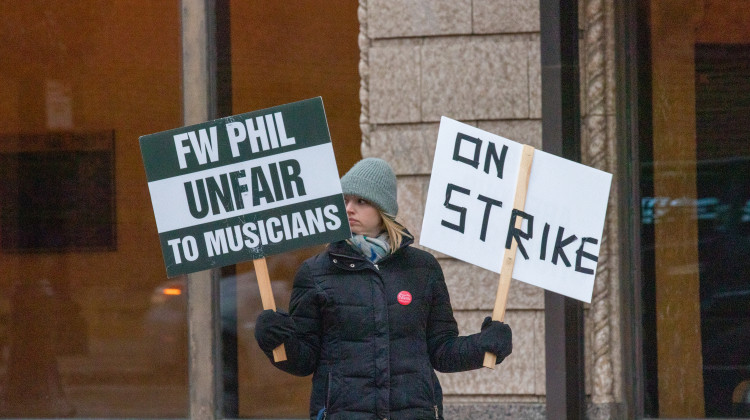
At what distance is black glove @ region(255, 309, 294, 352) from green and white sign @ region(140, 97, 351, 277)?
321 millimetres

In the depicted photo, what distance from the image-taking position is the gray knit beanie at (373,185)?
11.1ft

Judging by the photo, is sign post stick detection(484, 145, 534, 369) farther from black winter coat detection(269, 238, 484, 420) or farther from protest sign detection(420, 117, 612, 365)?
black winter coat detection(269, 238, 484, 420)

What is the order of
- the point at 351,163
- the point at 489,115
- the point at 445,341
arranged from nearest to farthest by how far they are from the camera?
the point at 445,341 → the point at 489,115 → the point at 351,163

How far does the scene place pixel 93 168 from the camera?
6.39m

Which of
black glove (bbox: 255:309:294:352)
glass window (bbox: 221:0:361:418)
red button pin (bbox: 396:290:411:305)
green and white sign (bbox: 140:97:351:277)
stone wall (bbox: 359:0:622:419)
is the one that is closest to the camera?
black glove (bbox: 255:309:294:352)

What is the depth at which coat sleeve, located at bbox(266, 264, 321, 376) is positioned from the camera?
10.8ft

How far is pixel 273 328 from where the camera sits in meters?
3.22

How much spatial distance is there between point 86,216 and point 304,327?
3519 mm

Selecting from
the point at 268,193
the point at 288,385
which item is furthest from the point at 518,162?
the point at 288,385

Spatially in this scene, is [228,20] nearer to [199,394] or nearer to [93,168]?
[93,168]

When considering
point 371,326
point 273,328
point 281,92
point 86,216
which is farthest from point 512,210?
point 86,216

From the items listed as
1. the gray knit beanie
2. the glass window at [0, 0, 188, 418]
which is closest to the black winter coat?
the gray knit beanie

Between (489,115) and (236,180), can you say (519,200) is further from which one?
(489,115)

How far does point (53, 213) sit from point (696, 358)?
4127mm
